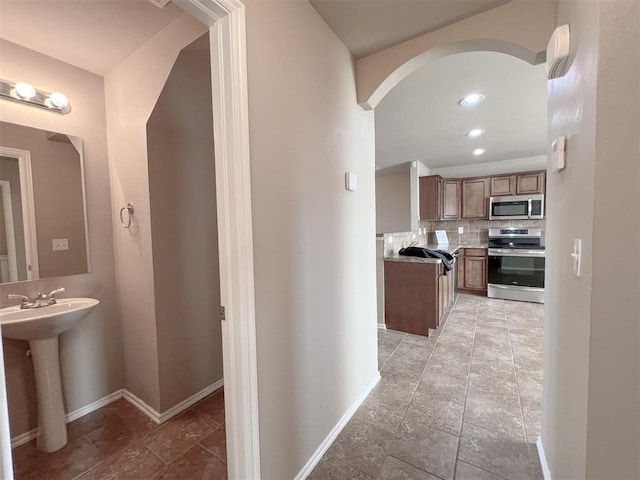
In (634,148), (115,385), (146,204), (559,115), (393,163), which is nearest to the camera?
(634,148)

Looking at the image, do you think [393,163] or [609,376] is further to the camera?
[393,163]

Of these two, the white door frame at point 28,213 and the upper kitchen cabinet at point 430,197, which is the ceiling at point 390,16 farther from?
the upper kitchen cabinet at point 430,197

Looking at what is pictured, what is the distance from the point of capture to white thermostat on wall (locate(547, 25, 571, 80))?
96 cm

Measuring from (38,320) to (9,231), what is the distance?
61 cm

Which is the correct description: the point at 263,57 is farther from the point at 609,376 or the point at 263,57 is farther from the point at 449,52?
the point at 609,376

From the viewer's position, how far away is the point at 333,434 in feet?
5.29

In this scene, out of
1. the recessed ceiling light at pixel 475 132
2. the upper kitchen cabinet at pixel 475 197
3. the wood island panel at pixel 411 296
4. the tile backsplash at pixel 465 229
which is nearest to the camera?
the wood island panel at pixel 411 296

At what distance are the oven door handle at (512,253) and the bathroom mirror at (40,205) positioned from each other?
17.7 ft

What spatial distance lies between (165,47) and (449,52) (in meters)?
1.68

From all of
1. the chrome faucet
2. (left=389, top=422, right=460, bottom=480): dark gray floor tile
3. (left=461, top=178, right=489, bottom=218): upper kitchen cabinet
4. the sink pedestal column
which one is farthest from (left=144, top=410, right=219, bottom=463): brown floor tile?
(left=461, top=178, right=489, bottom=218): upper kitchen cabinet

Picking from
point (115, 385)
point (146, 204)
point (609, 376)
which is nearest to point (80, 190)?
point (146, 204)

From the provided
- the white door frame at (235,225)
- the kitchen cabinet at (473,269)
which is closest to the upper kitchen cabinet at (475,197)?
the kitchen cabinet at (473,269)

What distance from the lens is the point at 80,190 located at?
6.03 feet

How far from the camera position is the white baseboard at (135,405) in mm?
1640
